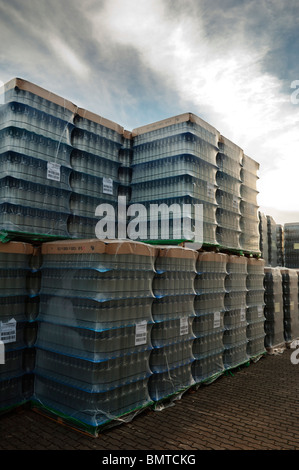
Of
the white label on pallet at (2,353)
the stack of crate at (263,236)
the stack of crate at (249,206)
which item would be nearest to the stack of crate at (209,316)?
the stack of crate at (249,206)

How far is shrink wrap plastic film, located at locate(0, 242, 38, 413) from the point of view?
4660 mm

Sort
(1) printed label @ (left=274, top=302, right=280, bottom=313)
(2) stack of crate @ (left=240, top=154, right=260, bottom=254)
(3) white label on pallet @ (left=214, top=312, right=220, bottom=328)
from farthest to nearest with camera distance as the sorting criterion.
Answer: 1. (1) printed label @ (left=274, top=302, right=280, bottom=313)
2. (2) stack of crate @ (left=240, top=154, right=260, bottom=254)
3. (3) white label on pallet @ (left=214, top=312, right=220, bottom=328)

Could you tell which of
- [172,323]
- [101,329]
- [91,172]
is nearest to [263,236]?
[172,323]

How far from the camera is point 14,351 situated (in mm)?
4773

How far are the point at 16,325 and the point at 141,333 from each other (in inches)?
73.8

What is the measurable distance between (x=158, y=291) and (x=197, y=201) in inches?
85.1

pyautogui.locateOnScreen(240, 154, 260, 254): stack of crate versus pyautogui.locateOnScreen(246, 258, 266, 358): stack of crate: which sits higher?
pyautogui.locateOnScreen(240, 154, 260, 254): stack of crate

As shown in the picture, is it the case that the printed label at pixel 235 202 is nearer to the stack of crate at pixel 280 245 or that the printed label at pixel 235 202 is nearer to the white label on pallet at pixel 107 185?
the white label on pallet at pixel 107 185

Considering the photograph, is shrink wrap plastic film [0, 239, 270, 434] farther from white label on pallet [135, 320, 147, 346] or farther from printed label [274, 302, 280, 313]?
printed label [274, 302, 280, 313]

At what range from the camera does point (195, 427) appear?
4.43 meters

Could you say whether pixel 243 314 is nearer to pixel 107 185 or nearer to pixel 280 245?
pixel 107 185

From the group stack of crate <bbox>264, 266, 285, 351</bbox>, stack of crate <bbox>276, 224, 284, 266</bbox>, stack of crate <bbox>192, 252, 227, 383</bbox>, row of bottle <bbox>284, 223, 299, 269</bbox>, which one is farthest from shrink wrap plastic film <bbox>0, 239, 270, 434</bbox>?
stack of crate <bbox>276, 224, 284, 266</bbox>

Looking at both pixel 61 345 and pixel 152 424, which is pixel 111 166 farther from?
pixel 152 424
